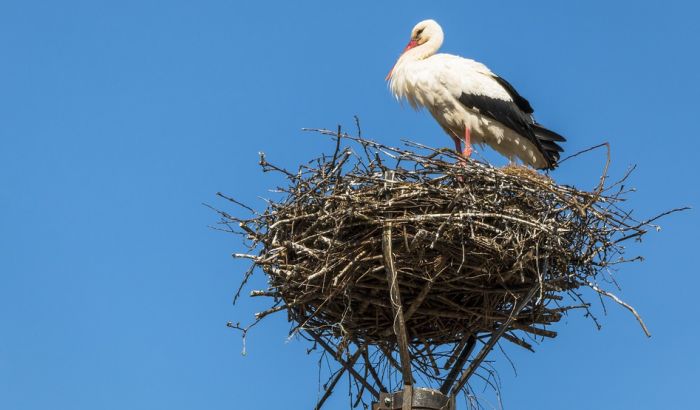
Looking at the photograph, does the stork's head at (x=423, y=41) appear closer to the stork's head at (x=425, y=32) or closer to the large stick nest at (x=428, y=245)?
the stork's head at (x=425, y=32)

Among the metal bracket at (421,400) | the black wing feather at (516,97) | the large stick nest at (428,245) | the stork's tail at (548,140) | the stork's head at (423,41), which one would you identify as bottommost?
the metal bracket at (421,400)

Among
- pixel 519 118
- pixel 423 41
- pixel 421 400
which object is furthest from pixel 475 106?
pixel 421 400

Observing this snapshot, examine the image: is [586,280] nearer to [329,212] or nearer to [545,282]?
[545,282]

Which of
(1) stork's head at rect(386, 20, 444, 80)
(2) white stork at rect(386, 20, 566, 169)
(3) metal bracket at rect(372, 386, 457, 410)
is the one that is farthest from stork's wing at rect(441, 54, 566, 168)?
(3) metal bracket at rect(372, 386, 457, 410)

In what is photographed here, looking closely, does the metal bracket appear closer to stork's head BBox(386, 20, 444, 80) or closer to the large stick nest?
the large stick nest

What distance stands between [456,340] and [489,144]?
2813 millimetres

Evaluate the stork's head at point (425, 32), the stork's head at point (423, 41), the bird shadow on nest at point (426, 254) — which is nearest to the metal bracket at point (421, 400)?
the bird shadow on nest at point (426, 254)

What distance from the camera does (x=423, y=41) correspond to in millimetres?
10938

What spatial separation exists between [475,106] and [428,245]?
9.56ft

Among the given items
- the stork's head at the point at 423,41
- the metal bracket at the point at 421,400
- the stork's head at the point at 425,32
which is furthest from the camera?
the stork's head at the point at 425,32

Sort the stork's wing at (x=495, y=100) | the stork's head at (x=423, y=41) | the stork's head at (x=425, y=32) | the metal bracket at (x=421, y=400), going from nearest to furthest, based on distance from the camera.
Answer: the metal bracket at (x=421, y=400)
the stork's wing at (x=495, y=100)
the stork's head at (x=423, y=41)
the stork's head at (x=425, y=32)

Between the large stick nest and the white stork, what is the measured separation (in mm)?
2128

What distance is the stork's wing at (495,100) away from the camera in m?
9.79

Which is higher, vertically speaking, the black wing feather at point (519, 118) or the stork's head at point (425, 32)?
the stork's head at point (425, 32)
